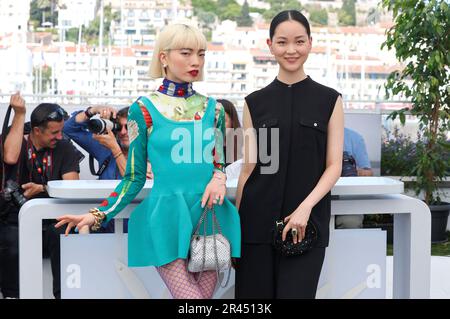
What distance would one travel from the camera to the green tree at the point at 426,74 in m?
7.28

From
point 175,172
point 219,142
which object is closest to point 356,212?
point 219,142

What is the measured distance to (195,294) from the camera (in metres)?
2.44

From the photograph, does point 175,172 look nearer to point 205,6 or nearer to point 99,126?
point 99,126

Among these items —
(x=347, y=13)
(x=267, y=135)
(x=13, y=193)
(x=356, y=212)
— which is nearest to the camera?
(x=267, y=135)

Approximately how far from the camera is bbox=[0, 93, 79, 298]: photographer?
4043mm

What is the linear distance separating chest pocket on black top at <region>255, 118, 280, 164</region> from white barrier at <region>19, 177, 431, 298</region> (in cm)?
29

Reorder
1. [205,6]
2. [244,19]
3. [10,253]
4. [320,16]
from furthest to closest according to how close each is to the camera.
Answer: [320,16], [205,6], [244,19], [10,253]

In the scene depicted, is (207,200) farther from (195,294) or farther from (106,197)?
(106,197)

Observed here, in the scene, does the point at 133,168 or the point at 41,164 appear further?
the point at 41,164

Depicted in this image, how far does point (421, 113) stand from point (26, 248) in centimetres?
558

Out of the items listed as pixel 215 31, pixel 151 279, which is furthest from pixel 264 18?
pixel 151 279

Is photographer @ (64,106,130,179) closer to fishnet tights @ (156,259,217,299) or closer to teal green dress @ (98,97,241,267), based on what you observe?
teal green dress @ (98,97,241,267)

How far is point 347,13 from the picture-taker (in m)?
75.2

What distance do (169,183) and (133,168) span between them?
0.41 feet
